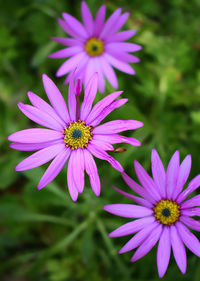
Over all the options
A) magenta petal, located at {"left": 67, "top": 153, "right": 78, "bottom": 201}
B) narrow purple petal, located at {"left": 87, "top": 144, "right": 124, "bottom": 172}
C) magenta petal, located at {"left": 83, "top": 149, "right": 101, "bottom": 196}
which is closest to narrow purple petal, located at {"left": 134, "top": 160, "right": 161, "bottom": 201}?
narrow purple petal, located at {"left": 87, "top": 144, "right": 124, "bottom": 172}

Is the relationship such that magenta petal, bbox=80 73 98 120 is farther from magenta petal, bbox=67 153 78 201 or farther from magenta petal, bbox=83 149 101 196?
magenta petal, bbox=67 153 78 201

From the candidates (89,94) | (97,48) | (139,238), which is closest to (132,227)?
(139,238)

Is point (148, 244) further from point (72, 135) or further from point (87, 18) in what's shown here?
point (87, 18)

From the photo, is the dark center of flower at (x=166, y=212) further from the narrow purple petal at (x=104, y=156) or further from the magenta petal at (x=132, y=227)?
the narrow purple petal at (x=104, y=156)

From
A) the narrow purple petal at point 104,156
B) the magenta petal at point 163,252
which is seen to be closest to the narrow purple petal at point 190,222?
the magenta petal at point 163,252

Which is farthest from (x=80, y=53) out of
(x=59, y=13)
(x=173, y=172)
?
(x=173, y=172)
